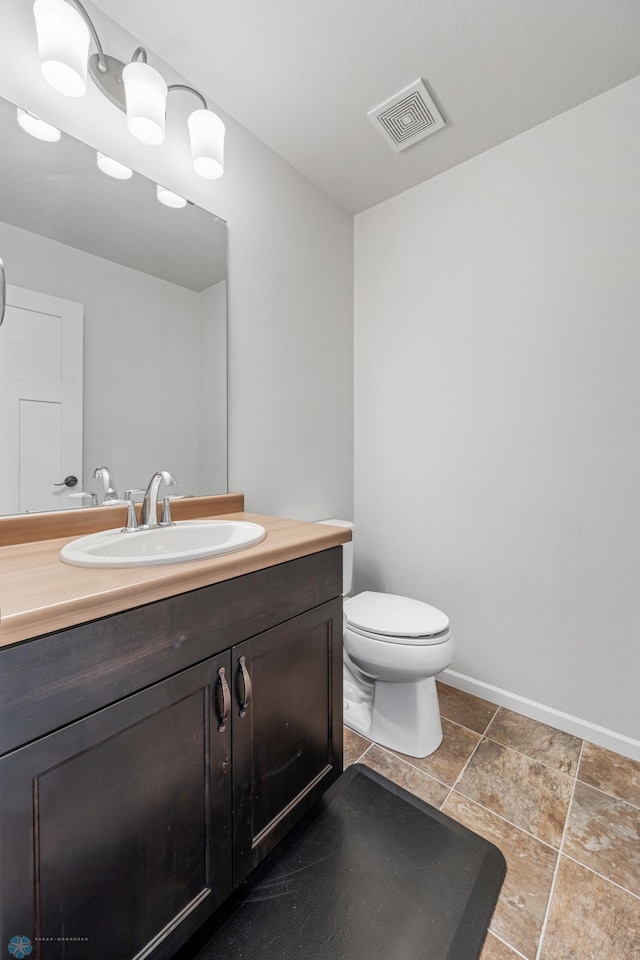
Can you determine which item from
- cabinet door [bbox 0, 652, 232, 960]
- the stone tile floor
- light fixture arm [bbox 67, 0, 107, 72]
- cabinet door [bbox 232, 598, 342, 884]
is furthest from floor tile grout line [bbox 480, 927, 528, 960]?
light fixture arm [bbox 67, 0, 107, 72]

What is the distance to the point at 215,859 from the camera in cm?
85

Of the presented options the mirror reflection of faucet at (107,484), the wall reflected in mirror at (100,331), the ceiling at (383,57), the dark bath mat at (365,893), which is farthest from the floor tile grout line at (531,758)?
the ceiling at (383,57)

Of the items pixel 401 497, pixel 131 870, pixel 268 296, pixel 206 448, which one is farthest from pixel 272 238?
pixel 131 870

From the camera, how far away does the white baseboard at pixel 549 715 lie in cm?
148

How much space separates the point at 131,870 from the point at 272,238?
2011 mm

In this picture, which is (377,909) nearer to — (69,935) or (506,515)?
(69,935)

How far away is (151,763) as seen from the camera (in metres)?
0.73

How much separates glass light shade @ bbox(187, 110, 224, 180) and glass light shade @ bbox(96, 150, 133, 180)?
0.74 ft

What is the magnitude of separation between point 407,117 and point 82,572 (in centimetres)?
195

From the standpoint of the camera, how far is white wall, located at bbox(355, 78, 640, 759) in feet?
4.79

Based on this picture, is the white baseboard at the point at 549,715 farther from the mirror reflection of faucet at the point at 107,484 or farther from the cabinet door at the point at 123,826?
the mirror reflection of faucet at the point at 107,484

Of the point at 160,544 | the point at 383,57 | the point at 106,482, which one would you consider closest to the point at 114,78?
the point at 383,57

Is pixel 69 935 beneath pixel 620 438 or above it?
beneath

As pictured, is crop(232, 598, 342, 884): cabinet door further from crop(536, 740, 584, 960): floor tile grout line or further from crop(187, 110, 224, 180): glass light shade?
crop(187, 110, 224, 180): glass light shade
